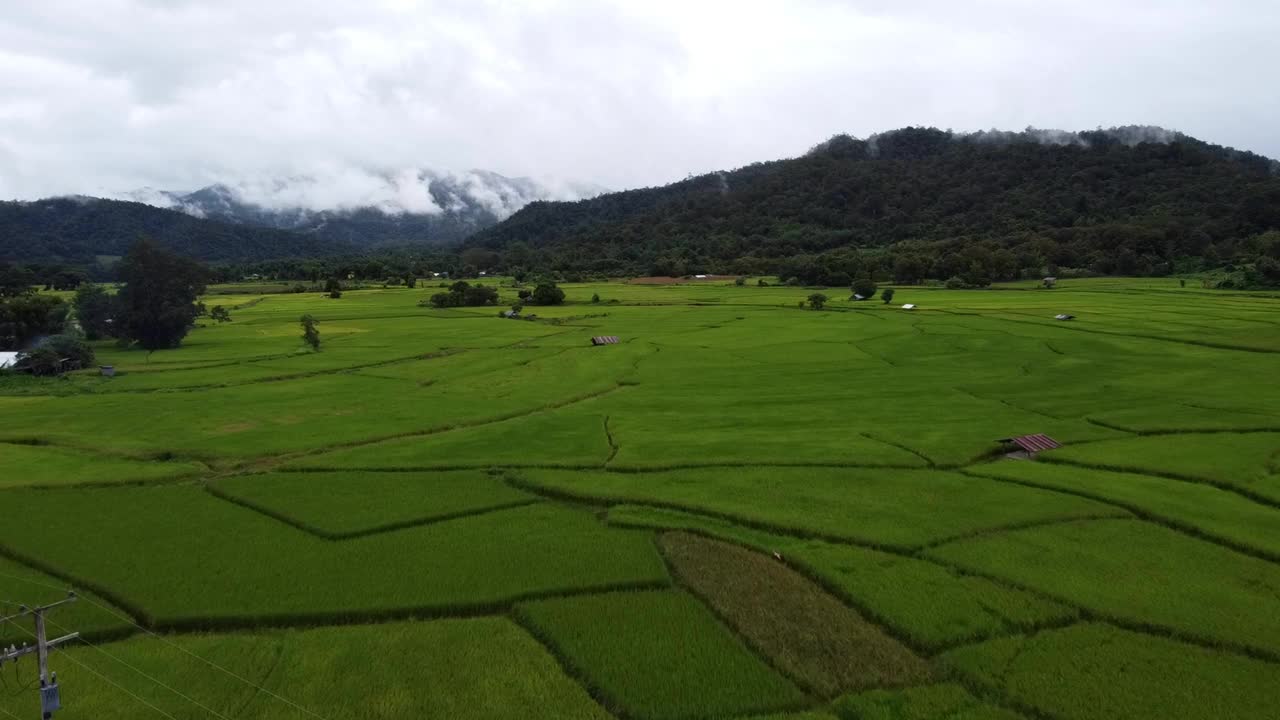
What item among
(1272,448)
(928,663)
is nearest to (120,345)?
(928,663)

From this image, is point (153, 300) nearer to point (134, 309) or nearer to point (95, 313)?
point (134, 309)

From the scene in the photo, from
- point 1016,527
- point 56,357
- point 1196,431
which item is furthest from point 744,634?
point 56,357

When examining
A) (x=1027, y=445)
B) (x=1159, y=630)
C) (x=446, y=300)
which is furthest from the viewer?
(x=446, y=300)

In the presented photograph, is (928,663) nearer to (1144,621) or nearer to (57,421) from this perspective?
(1144,621)

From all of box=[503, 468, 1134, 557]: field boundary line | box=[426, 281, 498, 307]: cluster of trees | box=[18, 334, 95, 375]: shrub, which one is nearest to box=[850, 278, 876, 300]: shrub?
box=[426, 281, 498, 307]: cluster of trees

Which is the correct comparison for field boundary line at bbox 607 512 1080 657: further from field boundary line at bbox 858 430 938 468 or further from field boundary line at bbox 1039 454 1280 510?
field boundary line at bbox 1039 454 1280 510

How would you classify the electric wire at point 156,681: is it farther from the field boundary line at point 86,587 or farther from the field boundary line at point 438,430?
the field boundary line at point 438,430
